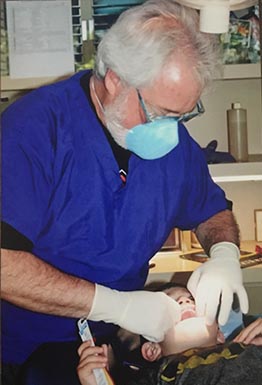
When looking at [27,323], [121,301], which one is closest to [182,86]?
[121,301]

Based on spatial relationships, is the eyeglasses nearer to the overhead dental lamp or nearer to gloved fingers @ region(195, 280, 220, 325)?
the overhead dental lamp

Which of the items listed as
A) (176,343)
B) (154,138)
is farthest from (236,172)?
(176,343)

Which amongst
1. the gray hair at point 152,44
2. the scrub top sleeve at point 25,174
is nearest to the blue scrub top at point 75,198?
the scrub top sleeve at point 25,174

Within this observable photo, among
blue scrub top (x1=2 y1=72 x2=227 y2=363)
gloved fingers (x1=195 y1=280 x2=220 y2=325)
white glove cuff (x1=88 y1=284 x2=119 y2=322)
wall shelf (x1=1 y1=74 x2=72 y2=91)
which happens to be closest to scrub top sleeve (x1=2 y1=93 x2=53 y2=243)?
blue scrub top (x1=2 y1=72 x2=227 y2=363)

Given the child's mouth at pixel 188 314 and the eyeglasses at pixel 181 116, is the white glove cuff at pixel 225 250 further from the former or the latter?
the eyeglasses at pixel 181 116

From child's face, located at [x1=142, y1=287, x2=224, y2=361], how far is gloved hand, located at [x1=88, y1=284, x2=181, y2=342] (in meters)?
0.02

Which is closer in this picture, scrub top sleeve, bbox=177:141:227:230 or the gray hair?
the gray hair

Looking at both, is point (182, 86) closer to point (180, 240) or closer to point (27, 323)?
point (180, 240)

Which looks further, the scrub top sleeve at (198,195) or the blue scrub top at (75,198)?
the scrub top sleeve at (198,195)

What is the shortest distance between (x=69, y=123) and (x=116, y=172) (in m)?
0.17

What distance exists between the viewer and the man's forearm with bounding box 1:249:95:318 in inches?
57.0

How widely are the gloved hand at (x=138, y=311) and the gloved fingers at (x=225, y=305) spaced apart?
11 centimetres

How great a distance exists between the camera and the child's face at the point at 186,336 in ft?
5.07

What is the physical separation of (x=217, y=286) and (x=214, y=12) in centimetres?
68
